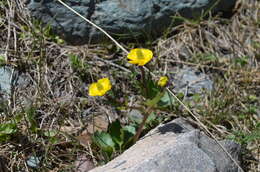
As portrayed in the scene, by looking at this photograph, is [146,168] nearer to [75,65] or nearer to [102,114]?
[102,114]

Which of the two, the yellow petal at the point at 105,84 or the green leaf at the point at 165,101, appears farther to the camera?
the green leaf at the point at 165,101

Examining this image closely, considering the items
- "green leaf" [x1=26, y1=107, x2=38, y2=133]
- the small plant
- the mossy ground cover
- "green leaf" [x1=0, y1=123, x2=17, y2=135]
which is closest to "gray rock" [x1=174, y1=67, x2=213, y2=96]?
the mossy ground cover

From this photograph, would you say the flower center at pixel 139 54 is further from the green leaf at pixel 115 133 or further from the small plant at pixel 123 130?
the green leaf at pixel 115 133

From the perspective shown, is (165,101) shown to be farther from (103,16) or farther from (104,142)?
(103,16)

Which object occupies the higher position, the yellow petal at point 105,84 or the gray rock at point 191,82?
the yellow petal at point 105,84

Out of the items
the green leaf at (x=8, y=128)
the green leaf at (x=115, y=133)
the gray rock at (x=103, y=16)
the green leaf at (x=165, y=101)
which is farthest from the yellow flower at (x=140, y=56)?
the green leaf at (x=8, y=128)

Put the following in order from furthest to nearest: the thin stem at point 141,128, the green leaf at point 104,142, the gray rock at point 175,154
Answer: the green leaf at point 104,142
the thin stem at point 141,128
the gray rock at point 175,154
